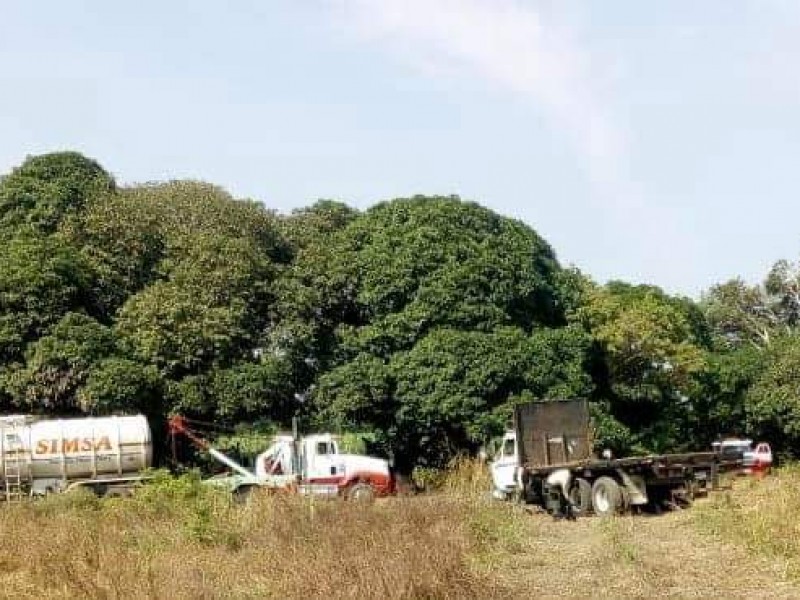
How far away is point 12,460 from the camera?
27.4 m

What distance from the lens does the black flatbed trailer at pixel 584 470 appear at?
21.7 meters

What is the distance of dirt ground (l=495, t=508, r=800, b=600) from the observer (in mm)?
11039

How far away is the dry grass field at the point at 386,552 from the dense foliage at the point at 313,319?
10317mm

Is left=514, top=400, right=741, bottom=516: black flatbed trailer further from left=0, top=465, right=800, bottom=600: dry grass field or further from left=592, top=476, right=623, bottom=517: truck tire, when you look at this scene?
left=0, top=465, right=800, bottom=600: dry grass field

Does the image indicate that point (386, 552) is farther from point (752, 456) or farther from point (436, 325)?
point (752, 456)

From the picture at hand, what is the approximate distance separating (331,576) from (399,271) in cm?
2225

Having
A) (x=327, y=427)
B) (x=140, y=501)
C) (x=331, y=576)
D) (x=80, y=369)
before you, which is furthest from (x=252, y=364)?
(x=331, y=576)

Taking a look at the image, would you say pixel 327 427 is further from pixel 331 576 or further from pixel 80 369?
pixel 331 576

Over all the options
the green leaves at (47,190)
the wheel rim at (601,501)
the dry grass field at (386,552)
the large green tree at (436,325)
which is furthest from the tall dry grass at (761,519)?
the green leaves at (47,190)

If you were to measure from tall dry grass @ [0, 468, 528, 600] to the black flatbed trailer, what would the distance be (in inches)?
128

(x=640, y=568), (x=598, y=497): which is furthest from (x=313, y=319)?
(x=640, y=568)

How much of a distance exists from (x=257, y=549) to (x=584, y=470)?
10.3 metres

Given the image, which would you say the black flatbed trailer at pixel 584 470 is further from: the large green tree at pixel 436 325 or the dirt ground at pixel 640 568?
the large green tree at pixel 436 325

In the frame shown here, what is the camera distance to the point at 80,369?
29.0 meters
